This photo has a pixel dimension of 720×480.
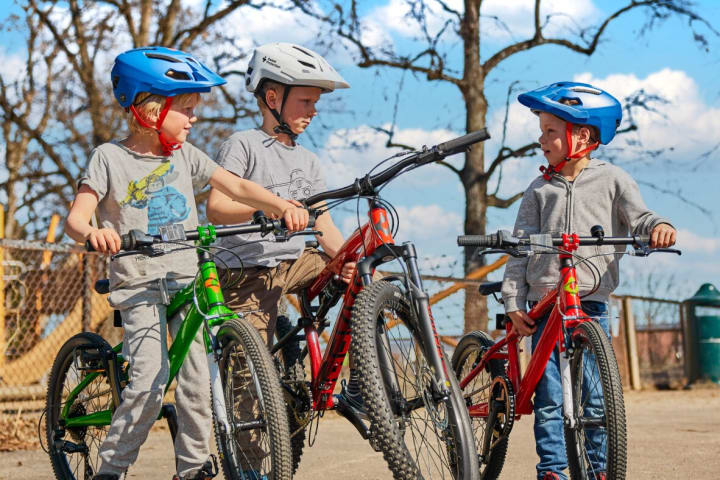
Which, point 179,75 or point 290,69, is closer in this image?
point 179,75

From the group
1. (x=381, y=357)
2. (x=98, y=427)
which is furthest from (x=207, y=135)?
(x=381, y=357)

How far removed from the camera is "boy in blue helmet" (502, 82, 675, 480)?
448 centimetres

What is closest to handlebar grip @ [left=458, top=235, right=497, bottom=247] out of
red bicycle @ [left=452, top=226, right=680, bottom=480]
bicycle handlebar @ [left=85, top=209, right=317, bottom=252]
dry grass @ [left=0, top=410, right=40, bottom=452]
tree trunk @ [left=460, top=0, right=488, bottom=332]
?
red bicycle @ [left=452, top=226, right=680, bottom=480]

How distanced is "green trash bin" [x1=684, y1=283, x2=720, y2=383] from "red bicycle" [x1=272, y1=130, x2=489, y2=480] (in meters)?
12.2

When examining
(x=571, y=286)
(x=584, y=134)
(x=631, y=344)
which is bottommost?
(x=631, y=344)

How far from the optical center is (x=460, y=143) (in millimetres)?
3625

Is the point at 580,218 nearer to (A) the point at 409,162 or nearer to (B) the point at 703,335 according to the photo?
(A) the point at 409,162

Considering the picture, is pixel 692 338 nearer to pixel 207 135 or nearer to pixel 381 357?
pixel 207 135

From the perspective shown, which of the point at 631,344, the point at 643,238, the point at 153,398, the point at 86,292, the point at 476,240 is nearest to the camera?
the point at 476,240

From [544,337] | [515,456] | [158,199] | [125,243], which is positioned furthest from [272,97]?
[515,456]

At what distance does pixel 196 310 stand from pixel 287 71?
1.27m

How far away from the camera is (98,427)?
15.0 feet

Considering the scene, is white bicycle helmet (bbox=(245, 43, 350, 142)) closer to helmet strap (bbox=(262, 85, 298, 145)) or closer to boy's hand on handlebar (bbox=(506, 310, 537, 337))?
helmet strap (bbox=(262, 85, 298, 145))

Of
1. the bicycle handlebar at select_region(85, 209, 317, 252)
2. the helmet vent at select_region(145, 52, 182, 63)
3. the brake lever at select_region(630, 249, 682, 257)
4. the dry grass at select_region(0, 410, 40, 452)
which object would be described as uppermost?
the helmet vent at select_region(145, 52, 182, 63)
